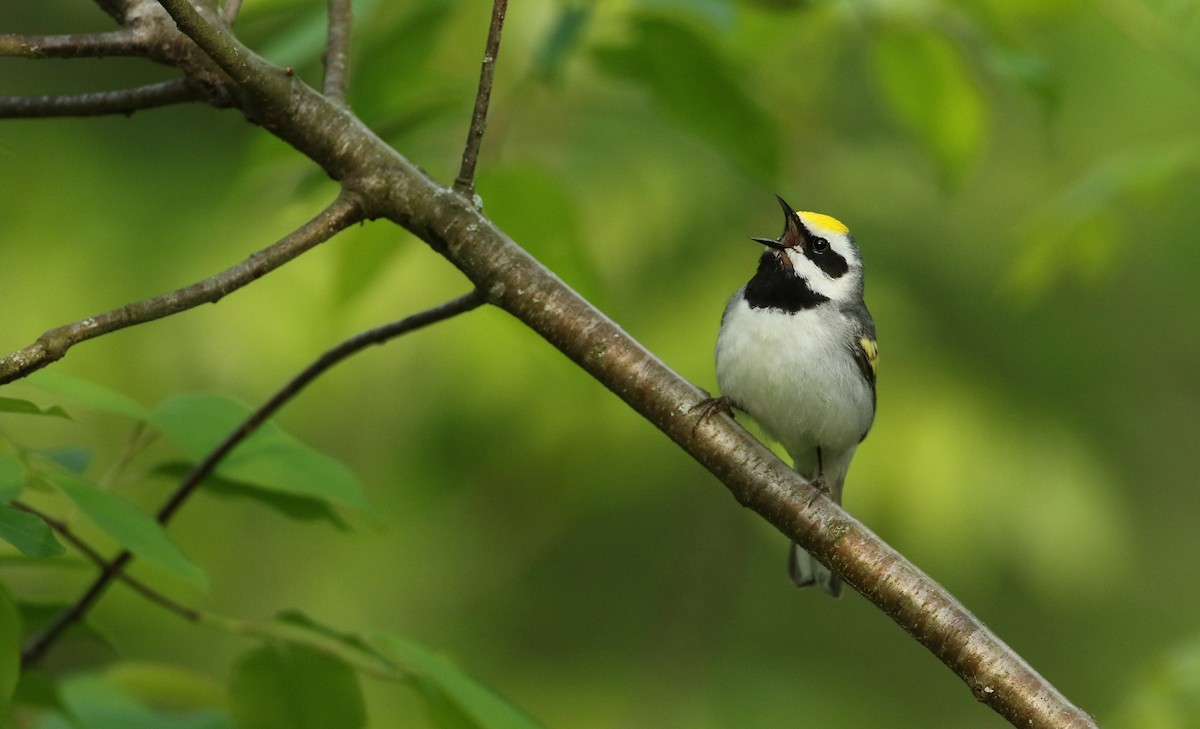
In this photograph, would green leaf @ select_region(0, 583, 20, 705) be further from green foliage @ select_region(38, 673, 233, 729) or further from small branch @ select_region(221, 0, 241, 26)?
small branch @ select_region(221, 0, 241, 26)

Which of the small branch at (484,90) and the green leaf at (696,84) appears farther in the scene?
the green leaf at (696,84)

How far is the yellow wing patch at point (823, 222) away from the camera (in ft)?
11.1

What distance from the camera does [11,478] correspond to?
1405 millimetres

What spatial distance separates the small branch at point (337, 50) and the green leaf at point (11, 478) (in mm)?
684

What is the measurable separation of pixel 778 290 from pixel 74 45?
1.97 metres

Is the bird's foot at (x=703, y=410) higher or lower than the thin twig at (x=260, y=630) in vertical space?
higher

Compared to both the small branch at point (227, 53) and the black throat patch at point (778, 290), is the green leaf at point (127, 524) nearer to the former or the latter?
the small branch at point (227, 53)

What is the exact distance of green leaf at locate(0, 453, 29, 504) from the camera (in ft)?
4.55

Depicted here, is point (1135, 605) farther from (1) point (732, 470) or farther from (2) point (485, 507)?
(1) point (732, 470)

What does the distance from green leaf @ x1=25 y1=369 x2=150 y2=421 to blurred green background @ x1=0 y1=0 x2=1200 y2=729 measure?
560 millimetres

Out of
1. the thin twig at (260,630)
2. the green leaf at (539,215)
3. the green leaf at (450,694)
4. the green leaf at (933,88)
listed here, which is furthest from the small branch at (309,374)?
the green leaf at (933,88)

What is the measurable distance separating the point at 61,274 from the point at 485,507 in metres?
2.08

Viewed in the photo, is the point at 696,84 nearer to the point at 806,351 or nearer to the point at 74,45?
the point at 806,351

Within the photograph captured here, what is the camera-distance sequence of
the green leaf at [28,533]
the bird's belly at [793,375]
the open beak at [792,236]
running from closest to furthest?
the green leaf at [28,533]
the bird's belly at [793,375]
the open beak at [792,236]
